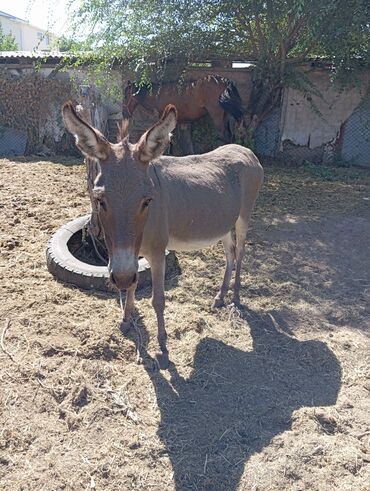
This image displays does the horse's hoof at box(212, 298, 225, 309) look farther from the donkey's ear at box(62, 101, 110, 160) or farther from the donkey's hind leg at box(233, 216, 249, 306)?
the donkey's ear at box(62, 101, 110, 160)

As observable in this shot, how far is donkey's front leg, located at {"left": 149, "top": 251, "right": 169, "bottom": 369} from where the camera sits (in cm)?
312

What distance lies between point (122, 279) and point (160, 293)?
2.81ft

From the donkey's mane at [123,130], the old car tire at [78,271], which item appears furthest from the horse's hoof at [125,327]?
the donkey's mane at [123,130]

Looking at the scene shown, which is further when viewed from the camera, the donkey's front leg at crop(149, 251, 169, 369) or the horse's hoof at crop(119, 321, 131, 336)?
the horse's hoof at crop(119, 321, 131, 336)

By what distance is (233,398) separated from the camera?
2.91 metres

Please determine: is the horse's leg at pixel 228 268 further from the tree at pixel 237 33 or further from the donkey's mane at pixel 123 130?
the tree at pixel 237 33

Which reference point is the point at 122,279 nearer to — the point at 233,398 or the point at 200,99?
the point at 233,398

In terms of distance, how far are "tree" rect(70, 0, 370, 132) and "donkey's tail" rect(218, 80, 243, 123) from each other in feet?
2.08

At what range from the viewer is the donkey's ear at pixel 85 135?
239 centimetres

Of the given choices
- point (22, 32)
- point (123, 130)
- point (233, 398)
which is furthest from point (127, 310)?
point (22, 32)

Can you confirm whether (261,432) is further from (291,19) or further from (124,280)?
(291,19)

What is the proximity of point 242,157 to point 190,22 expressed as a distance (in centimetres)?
490

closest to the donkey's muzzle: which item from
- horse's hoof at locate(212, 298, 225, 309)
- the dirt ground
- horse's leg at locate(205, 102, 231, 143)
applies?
the dirt ground

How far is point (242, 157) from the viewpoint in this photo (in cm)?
410
